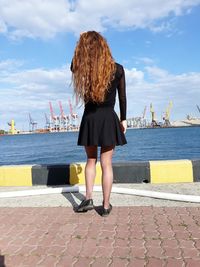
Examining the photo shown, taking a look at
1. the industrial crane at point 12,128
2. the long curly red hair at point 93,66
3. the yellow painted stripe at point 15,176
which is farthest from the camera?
the industrial crane at point 12,128

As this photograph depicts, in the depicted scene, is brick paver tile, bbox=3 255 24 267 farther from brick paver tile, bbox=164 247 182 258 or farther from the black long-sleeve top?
the black long-sleeve top

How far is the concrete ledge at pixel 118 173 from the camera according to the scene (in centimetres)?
704

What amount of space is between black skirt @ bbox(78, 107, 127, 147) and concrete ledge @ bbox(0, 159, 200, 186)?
225 centimetres

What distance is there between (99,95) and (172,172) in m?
2.88

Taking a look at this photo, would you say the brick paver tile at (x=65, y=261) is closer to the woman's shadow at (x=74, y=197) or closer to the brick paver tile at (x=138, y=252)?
the brick paver tile at (x=138, y=252)

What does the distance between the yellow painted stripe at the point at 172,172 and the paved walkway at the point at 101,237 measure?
196cm

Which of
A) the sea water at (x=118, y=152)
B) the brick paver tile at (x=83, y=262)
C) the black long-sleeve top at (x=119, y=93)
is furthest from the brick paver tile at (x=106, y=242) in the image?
the sea water at (x=118, y=152)

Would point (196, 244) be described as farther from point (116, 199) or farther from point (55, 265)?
point (116, 199)

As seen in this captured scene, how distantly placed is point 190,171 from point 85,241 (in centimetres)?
359

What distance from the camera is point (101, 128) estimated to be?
16.0 ft

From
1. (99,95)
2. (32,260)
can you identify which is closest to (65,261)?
(32,260)

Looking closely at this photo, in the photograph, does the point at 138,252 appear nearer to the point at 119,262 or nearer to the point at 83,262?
the point at 119,262

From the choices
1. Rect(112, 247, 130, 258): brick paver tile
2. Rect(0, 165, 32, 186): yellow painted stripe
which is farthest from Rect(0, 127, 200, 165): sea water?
Rect(112, 247, 130, 258): brick paver tile

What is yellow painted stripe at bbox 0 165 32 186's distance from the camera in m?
7.31
